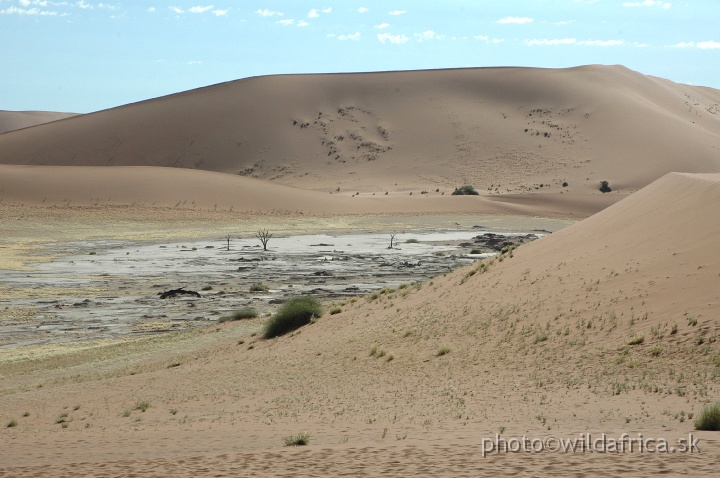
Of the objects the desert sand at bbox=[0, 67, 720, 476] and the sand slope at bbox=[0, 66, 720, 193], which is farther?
the sand slope at bbox=[0, 66, 720, 193]

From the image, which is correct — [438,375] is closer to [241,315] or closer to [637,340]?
[637,340]

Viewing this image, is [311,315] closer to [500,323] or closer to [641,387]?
[500,323]

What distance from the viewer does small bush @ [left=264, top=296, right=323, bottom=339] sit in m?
24.3

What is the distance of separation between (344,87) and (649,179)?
5518 centimetres

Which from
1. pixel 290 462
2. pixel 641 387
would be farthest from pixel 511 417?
pixel 290 462

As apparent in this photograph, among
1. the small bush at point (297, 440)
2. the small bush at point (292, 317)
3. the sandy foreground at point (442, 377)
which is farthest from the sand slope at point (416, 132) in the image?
the small bush at point (297, 440)

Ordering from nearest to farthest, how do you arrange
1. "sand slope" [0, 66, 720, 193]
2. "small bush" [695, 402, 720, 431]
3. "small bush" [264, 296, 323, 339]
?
"small bush" [695, 402, 720, 431]
"small bush" [264, 296, 323, 339]
"sand slope" [0, 66, 720, 193]

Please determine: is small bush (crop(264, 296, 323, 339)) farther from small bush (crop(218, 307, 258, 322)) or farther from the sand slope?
the sand slope

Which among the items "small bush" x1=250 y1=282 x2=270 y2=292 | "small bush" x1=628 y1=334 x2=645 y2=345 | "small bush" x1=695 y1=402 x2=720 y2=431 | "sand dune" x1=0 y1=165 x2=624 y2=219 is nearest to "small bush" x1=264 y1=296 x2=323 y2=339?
"small bush" x1=250 y1=282 x2=270 y2=292

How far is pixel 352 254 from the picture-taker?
1873 inches

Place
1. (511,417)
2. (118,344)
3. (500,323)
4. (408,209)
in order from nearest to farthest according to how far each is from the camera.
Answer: (511,417) < (500,323) < (118,344) < (408,209)

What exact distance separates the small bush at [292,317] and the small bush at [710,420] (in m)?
14.9

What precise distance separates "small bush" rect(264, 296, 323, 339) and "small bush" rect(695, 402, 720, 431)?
14936mm

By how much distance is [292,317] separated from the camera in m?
24.7
